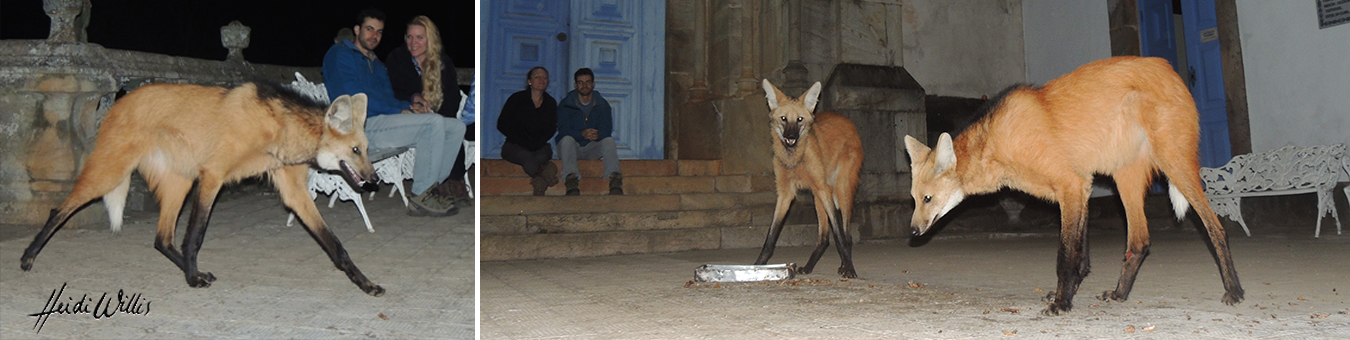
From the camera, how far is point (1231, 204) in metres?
6.01

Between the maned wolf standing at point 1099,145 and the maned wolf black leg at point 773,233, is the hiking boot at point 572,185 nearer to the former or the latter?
the maned wolf black leg at point 773,233

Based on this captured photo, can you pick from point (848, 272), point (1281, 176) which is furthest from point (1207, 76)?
point (848, 272)

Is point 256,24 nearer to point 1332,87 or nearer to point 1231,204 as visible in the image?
point 1231,204

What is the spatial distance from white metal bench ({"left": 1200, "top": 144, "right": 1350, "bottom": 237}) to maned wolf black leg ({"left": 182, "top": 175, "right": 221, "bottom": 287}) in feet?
22.1

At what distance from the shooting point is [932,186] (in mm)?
3156

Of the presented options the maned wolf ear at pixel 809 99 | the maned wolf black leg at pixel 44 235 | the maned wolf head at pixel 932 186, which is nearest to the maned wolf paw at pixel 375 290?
the maned wolf black leg at pixel 44 235

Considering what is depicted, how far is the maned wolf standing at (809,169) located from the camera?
394 centimetres

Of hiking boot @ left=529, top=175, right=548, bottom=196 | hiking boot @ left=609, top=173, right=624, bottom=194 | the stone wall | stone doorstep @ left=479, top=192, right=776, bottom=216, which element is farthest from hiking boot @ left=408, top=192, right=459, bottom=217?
hiking boot @ left=609, top=173, right=624, bottom=194

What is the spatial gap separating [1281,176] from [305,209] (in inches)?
257

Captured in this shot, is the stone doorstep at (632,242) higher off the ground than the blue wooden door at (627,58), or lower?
lower

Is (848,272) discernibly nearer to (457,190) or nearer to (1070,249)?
(1070,249)

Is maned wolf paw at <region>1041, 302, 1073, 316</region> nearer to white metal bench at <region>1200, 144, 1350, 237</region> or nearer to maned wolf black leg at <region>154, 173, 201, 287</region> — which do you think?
maned wolf black leg at <region>154, 173, 201, 287</region>

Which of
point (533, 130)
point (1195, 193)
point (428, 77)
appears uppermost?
point (533, 130)

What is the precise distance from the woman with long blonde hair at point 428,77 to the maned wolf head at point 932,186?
186 cm
